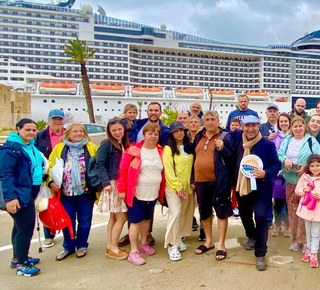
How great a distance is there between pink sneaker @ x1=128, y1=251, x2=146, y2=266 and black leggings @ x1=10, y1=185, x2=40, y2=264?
3.62 feet

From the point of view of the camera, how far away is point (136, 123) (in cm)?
402

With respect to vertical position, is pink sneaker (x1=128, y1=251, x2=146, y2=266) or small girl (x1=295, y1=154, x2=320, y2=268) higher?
small girl (x1=295, y1=154, x2=320, y2=268)

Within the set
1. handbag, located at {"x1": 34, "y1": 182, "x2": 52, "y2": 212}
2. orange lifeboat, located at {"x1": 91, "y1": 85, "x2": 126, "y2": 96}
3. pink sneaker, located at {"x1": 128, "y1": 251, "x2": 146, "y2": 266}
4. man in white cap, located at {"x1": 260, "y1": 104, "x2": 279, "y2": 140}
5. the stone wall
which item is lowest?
pink sneaker, located at {"x1": 128, "y1": 251, "x2": 146, "y2": 266}

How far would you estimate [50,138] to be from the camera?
3.71 m

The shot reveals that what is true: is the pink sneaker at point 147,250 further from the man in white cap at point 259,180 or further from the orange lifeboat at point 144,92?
the orange lifeboat at point 144,92

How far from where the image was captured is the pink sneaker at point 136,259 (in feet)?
9.96

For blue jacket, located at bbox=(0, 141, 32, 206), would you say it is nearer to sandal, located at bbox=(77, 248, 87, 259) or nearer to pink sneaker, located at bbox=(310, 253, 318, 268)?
sandal, located at bbox=(77, 248, 87, 259)

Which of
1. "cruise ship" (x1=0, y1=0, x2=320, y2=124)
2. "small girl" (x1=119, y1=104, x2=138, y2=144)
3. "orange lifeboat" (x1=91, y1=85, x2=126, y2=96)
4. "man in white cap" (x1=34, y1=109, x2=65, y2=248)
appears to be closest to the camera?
"man in white cap" (x1=34, y1=109, x2=65, y2=248)

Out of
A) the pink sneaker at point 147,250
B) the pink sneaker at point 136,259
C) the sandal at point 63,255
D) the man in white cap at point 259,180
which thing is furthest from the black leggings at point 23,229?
the man in white cap at point 259,180

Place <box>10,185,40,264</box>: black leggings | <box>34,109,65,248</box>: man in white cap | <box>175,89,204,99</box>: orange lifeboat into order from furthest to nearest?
<box>175,89,204,99</box>: orange lifeboat < <box>34,109,65,248</box>: man in white cap < <box>10,185,40,264</box>: black leggings

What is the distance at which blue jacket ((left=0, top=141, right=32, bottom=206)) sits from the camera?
8.61 feet

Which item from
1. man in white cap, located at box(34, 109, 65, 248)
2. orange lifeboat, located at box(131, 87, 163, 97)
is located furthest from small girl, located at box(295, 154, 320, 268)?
orange lifeboat, located at box(131, 87, 163, 97)

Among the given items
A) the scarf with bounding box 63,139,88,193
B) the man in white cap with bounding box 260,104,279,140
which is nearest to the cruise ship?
the man in white cap with bounding box 260,104,279,140

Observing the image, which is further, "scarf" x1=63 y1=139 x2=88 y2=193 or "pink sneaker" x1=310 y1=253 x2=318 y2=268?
"scarf" x1=63 y1=139 x2=88 y2=193
